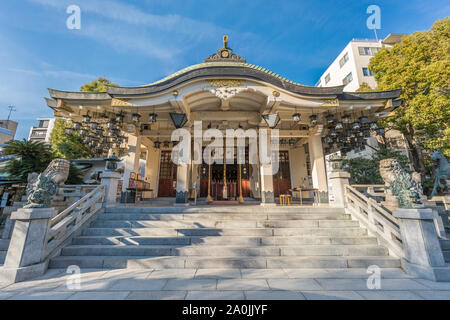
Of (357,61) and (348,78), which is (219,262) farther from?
(357,61)

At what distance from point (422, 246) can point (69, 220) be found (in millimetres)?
8098

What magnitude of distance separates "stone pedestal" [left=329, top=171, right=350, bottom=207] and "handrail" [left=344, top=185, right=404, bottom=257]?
16 cm

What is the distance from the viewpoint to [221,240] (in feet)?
15.1

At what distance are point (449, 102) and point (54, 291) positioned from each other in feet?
52.8

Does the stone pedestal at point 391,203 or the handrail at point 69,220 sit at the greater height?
the stone pedestal at point 391,203

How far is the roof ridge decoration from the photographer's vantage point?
30.3 feet

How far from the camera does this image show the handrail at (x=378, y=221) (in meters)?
4.28

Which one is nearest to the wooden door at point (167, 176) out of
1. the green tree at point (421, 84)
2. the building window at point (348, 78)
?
the green tree at point (421, 84)

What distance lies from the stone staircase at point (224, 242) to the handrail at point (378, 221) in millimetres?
203

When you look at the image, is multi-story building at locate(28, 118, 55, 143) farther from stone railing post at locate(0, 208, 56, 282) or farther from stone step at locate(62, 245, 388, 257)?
stone step at locate(62, 245, 388, 257)

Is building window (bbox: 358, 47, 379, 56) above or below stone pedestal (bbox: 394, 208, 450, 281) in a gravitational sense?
above

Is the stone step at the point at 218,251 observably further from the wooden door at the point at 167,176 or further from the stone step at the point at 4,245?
the wooden door at the point at 167,176

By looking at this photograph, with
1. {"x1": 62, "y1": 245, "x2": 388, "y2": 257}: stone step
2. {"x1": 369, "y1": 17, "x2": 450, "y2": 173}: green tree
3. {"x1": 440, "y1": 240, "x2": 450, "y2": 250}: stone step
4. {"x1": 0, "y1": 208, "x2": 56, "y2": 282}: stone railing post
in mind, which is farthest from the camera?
{"x1": 369, "y1": 17, "x2": 450, "y2": 173}: green tree

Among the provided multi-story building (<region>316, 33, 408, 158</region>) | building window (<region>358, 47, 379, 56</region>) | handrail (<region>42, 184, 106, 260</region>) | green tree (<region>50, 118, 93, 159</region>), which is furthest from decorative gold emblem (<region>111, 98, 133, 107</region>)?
building window (<region>358, 47, 379, 56</region>)
